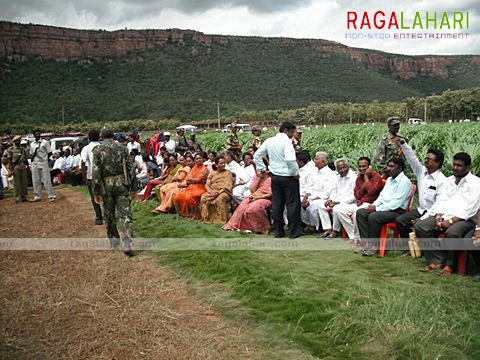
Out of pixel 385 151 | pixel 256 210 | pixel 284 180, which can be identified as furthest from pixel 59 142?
pixel 385 151

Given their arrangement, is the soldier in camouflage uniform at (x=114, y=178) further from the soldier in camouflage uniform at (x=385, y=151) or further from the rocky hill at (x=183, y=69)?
the rocky hill at (x=183, y=69)

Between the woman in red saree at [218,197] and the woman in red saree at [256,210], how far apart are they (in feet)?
1.82

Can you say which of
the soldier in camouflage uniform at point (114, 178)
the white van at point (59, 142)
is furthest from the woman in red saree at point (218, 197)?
the white van at point (59, 142)

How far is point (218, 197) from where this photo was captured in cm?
746

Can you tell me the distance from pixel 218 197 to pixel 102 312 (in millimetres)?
3805

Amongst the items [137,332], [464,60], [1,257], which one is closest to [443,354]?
[137,332]

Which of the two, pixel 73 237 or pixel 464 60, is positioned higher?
pixel 464 60

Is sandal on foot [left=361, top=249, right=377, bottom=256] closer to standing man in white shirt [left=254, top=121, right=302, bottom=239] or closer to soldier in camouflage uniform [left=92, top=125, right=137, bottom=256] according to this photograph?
standing man in white shirt [left=254, top=121, right=302, bottom=239]

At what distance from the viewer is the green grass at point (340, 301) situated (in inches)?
118

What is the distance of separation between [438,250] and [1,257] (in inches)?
214

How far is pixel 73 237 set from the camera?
693cm

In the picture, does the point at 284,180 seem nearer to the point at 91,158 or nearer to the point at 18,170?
the point at 91,158

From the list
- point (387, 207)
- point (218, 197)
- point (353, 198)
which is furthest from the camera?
point (218, 197)

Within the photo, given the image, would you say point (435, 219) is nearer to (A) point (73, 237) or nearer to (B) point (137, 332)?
(B) point (137, 332)
